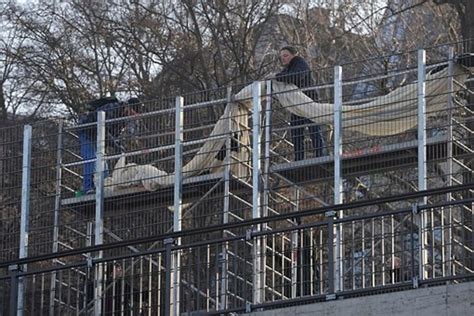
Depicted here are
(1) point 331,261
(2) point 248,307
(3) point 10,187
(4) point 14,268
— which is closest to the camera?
(1) point 331,261

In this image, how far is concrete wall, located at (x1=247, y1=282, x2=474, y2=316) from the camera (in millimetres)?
21359

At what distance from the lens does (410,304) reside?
2170 cm

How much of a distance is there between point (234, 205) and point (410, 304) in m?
5.53

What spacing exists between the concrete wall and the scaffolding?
0.13m

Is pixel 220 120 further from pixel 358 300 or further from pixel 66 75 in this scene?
pixel 66 75

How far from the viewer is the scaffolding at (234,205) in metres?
23.0

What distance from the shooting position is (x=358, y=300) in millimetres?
22000

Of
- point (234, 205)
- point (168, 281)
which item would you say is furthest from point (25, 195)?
point (168, 281)

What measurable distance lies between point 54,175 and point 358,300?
6385mm

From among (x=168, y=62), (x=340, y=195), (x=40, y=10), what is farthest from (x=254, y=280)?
(x=40, y=10)

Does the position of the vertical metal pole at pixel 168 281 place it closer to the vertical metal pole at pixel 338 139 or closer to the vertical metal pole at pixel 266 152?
the vertical metal pole at pixel 266 152

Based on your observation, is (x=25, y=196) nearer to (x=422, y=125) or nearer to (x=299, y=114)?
(x=299, y=114)

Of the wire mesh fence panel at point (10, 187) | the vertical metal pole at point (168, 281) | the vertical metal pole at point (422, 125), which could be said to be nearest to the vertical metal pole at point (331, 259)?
the vertical metal pole at point (422, 125)

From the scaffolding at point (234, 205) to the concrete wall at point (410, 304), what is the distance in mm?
127
